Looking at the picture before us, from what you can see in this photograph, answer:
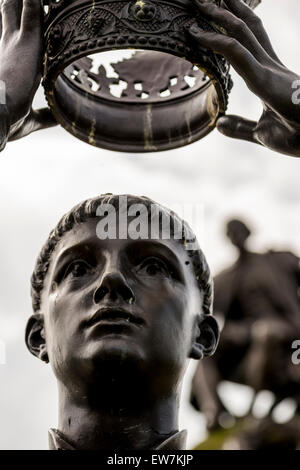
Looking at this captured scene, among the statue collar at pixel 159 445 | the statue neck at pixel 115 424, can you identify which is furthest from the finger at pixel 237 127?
the statue collar at pixel 159 445

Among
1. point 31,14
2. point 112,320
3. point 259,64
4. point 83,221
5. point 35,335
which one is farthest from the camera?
point 35,335

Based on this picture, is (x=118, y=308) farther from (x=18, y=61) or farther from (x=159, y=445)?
(x=18, y=61)

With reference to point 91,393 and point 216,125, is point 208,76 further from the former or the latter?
point 91,393

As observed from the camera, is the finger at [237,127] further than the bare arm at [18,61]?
Yes

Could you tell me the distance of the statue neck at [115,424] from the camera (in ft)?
27.0

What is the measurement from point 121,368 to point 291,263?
10.7 meters

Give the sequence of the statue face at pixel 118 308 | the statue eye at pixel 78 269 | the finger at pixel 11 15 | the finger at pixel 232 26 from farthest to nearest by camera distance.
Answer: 1. the finger at pixel 11 15
2. the statue eye at pixel 78 269
3. the finger at pixel 232 26
4. the statue face at pixel 118 308

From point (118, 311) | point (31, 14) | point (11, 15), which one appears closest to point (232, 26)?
point (31, 14)

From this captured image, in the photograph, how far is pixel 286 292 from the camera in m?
18.2

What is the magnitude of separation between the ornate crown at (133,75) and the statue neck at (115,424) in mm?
1627

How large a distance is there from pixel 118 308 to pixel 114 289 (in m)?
0.11

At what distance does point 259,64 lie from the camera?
27.5 ft

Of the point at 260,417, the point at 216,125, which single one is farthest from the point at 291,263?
the point at 216,125

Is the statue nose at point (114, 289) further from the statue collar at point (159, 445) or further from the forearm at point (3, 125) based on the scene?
the forearm at point (3, 125)
